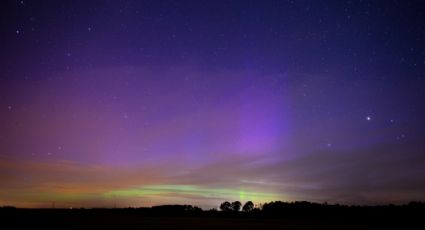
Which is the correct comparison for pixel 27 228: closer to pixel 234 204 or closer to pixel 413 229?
pixel 413 229

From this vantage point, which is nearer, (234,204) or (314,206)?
(314,206)

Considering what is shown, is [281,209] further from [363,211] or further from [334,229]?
[334,229]

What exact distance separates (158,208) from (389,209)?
54.3 meters

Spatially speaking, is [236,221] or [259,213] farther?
[259,213]

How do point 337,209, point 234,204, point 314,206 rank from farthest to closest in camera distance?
point 234,204
point 314,206
point 337,209

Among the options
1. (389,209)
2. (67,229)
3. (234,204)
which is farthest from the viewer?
(234,204)

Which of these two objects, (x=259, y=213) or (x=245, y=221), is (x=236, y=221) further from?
(x=259, y=213)

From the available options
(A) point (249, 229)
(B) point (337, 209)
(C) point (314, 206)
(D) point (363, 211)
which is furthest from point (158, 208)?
(A) point (249, 229)

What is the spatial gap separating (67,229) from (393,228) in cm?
2798

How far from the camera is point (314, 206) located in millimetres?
81875

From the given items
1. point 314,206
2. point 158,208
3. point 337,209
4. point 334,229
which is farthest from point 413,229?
point 158,208

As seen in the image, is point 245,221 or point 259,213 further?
point 259,213

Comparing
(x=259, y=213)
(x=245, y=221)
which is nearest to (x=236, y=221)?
(x=245, y=221)

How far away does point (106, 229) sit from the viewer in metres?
31.7
